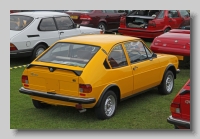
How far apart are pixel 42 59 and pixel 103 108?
1430 mm

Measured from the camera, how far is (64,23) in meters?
12.3

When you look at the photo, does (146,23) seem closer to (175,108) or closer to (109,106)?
(109,106)

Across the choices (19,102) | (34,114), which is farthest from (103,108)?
(19,102)

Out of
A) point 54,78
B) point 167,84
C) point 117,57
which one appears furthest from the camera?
point 167,84

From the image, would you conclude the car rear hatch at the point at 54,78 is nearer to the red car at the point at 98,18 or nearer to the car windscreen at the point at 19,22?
the car windscreen at the point at 19,22

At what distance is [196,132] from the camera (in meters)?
5.75

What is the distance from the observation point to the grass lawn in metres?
6.60

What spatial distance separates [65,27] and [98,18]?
15.1 feet

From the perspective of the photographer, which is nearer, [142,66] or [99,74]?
[99,74]

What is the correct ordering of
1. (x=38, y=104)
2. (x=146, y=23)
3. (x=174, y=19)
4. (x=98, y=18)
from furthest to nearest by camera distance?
(x=98, y=18), (x=174, y=19), (x=146, y=23), (x=38, y=104)

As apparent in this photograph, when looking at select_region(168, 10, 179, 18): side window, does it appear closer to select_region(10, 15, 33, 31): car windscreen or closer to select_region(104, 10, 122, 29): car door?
select_region(104, 10, 122, 29): car door

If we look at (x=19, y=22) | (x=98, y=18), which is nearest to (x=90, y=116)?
(x=19, y=22)


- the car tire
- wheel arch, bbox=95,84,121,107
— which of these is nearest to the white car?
wheel arch, bbox=95,84,121,107

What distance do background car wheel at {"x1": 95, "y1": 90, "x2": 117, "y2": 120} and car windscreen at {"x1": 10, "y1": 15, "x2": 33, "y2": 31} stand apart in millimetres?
5069
